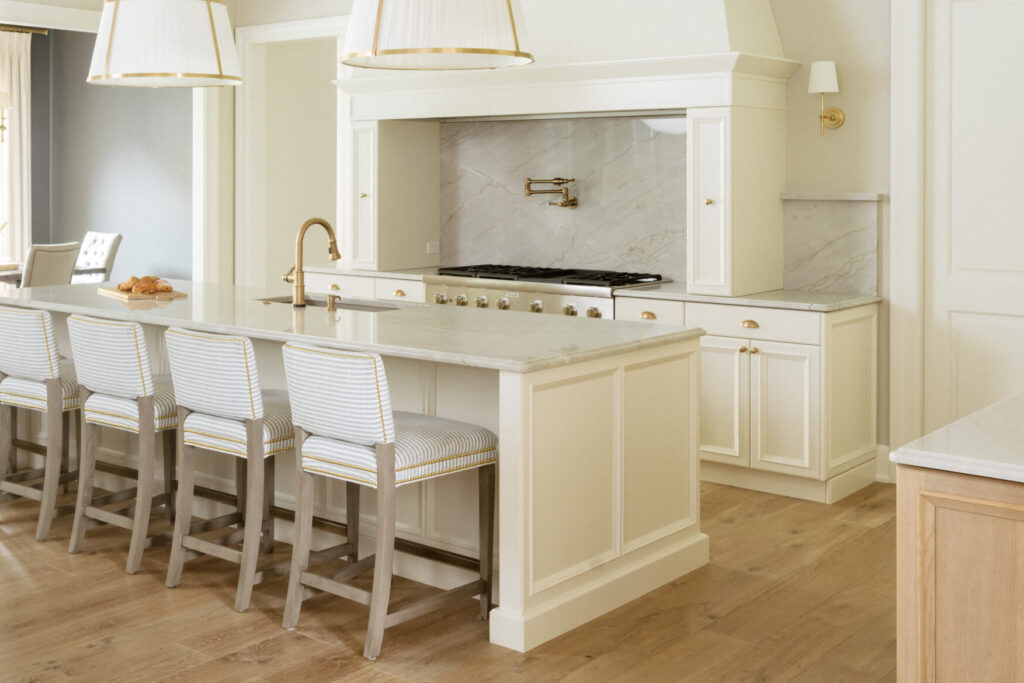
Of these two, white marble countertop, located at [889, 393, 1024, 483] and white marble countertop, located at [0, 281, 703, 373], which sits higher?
white marble countertop, located at [0, 281, 703, 373]

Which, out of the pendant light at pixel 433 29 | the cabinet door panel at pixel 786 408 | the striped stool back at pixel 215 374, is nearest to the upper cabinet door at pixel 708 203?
the cabinet door panel at pixel 786 408

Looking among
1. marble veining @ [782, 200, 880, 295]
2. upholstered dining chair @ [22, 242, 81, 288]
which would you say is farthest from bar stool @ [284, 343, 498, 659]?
upholstered dining chair @ [22, 242, 81, 288]

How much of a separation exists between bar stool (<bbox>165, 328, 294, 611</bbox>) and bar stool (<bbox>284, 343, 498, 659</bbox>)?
0.69 feet

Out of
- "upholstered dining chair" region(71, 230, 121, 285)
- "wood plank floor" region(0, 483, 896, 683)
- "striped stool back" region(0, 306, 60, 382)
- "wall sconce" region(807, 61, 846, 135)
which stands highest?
"wall sconce" region(807, 61, 846, 135)

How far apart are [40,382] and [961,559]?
3.54 m

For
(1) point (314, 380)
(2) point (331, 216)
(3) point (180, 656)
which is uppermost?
(2) point (331, 216)

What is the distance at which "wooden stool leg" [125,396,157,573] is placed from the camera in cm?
396

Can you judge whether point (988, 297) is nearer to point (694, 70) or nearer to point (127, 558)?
point (694, 70)

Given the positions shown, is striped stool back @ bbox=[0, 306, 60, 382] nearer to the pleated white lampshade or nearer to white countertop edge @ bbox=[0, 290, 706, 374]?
white countertop edge @ bbox=[0, 290, 706, 374]

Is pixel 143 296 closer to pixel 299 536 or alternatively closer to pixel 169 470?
pixel 169 470

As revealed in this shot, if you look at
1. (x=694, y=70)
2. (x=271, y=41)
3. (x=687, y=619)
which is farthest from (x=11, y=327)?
(x=271, y=41)

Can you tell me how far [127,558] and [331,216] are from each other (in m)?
4.97

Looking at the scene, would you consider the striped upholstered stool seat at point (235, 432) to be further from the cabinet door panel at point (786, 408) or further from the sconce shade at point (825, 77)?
the sconce shade at point (825, 77)

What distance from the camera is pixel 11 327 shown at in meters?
A: 4.37
